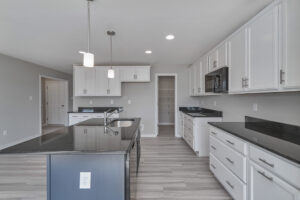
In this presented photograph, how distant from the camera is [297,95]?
181cm

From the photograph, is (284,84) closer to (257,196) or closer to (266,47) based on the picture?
(266,47)

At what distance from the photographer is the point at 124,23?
2.37 meters

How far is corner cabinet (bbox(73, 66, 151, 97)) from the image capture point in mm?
4809

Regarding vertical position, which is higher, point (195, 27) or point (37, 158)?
point (195, 27)

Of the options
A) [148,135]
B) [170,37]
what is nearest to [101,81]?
[148,135]

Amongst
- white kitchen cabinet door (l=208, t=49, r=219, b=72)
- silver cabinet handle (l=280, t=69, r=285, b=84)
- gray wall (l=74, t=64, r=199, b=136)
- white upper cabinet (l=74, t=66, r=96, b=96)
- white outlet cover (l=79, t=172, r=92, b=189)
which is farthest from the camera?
gray wall (l=74, t=64, r=199, b=136)

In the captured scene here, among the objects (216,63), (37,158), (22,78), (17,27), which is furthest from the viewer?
(22,78)

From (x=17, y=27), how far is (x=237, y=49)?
10.8 ft

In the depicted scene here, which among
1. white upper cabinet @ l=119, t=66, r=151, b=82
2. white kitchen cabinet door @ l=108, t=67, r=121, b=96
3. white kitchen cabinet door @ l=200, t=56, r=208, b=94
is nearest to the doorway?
white upper cabinet @ l=119, t=66, r=151, b=82

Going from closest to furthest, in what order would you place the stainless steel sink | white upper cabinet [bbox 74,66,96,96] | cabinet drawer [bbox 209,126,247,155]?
1. cabinet drawer [bbox 209,126,247,155]
2. the stainless steel sink
3. white upper cabinet [bbox 74,66,96,96]

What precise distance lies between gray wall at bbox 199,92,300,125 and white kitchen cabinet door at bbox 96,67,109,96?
3.16 metres

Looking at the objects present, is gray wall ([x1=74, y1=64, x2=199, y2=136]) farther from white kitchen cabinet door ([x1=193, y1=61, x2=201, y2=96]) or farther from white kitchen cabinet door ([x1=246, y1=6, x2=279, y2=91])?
white kitchen cabinet door ([x1=246, y1=6, x2=279, y2=91])

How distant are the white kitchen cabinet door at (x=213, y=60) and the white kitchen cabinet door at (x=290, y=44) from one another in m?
1.48

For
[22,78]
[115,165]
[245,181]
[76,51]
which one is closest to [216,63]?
[245,181]
